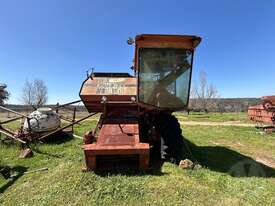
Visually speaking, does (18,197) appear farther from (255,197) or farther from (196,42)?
(196,42)

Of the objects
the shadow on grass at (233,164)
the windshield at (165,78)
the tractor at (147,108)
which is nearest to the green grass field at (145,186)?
the shadow on grass at (233,164)

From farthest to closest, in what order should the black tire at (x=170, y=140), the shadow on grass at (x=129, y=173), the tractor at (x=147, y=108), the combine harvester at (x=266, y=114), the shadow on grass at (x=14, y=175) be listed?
the combine harvester at (x=266, y=114), the black tire at (x=170, y=140), the tractor at (x=147, y=108), the shadow on grass at (x=129, y=173), the shadow on grass at (x=14, y=175)

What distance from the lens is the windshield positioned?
5.77m

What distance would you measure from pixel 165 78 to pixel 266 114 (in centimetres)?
1207

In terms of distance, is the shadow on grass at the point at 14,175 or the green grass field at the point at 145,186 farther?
the shadow on grass at the point at 14,175

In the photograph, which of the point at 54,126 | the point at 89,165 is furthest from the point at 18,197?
the point at 54,126

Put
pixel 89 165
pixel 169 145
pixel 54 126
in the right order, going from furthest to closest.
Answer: pixel 54 126 < pixel 169 145 < pixel 89 165

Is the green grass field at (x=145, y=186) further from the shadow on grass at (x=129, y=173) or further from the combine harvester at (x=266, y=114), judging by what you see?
the combine harvester at (x=266, y=114)

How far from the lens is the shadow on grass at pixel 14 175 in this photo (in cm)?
445

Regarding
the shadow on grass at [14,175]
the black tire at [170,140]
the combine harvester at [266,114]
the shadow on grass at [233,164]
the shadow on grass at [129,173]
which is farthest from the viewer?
the combine harvester at [266,114]

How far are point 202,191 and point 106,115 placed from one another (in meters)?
3.56

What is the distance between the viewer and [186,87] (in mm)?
6094

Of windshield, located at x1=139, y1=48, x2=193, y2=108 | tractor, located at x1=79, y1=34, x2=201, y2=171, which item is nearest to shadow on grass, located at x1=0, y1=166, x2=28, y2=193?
tractor, located at x1=79, y1=34, x2=201, y2=171

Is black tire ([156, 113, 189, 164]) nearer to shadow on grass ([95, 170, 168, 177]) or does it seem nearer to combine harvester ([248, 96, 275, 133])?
shadow on grass ([95, 170, 168, 177])
